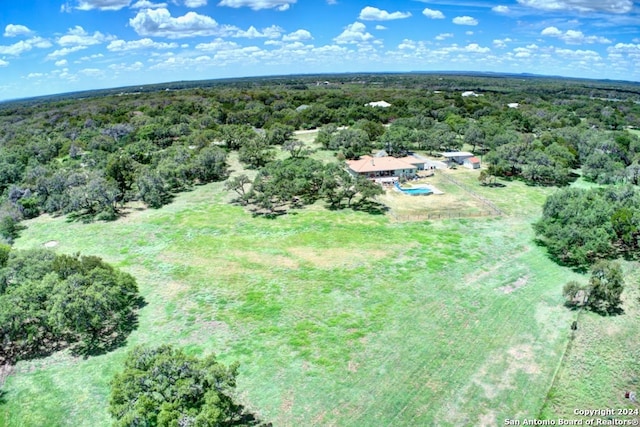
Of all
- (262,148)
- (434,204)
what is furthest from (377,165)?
(262,148)

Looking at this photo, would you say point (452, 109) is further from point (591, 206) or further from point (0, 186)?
point (0, 186)

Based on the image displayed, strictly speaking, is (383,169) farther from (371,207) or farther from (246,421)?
(246,421)

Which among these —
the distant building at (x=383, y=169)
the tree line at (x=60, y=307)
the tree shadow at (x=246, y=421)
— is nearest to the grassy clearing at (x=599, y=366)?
the tree shadow at (x=246, y=421)

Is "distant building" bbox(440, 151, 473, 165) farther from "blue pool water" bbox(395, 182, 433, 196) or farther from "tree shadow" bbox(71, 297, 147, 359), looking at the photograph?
"tree shadow" bbox(71, 297, 147, 359)

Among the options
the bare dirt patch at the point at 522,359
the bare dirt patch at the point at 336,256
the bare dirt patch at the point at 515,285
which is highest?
the bare dirt patch at the point at 336,256

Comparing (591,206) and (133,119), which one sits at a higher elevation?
(133,119)

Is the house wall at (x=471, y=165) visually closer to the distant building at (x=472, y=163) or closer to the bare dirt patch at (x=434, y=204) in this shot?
the distant building at (x=472, y=163)

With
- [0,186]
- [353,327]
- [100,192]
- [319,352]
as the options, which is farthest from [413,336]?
[0,186]

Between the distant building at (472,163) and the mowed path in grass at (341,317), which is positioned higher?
the distant building at (472,163)
